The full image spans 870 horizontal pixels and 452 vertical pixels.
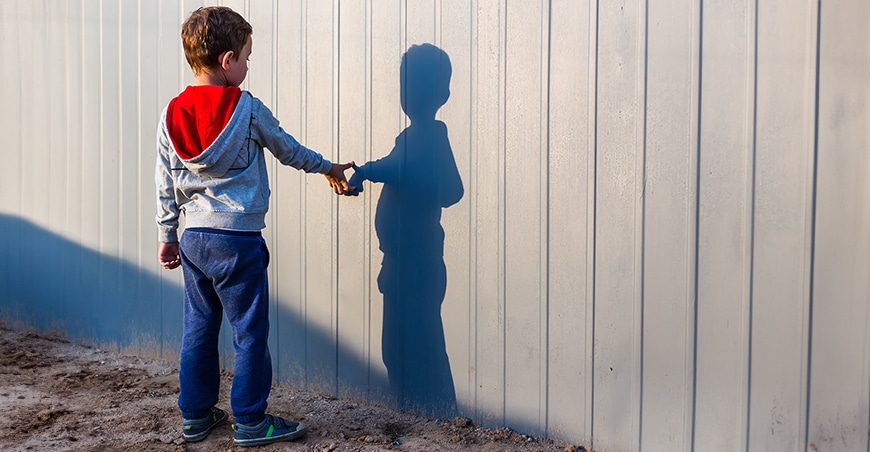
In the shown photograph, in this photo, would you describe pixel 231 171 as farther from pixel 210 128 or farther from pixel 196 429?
pixel 196 429

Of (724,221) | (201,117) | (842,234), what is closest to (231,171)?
(201,117)

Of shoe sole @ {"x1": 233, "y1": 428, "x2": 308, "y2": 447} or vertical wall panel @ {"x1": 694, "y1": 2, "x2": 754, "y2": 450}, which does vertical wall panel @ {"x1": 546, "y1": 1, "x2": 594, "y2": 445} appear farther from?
shoe sole @ {"x1": 233, "y1": 428, "x2": 308, "y2": 447}

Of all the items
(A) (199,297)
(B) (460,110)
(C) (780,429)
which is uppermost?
(B) (460,110)

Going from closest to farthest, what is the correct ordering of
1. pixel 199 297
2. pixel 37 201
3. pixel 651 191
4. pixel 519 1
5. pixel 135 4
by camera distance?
pixel 651 191
pixel 519 1
pixel 199 297
pixel 135 4
pixel 37 201

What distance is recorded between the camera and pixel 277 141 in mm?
2979

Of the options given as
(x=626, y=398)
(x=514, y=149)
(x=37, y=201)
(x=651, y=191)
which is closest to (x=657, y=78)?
(x=651, y=191)

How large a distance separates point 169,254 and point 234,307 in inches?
14.2

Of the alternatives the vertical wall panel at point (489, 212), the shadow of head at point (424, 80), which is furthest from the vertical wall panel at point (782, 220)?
the shadow of head at point (424, 80)

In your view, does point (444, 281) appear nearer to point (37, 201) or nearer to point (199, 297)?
point (199, 297)

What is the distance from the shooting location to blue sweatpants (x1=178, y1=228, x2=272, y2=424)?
292cm

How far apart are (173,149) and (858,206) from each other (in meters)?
2.07

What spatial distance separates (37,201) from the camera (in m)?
4.69

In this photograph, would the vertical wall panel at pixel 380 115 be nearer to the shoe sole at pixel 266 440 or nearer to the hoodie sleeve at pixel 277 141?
the hoodie sleeve at pixel 277 141

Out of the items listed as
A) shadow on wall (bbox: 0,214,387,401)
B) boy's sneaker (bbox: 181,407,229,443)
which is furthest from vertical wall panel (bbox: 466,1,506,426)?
boy's sneaker (bbox: 181,407,229,443)
